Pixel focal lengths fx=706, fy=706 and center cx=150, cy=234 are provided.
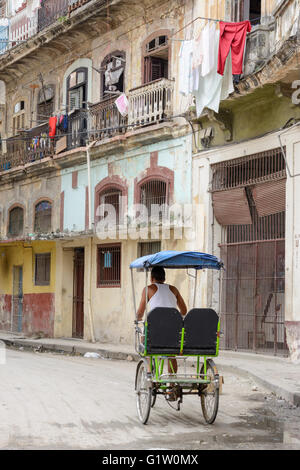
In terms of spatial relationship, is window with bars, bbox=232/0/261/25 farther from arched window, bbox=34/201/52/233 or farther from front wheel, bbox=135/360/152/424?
front wheel, bbox=135/360/152/424

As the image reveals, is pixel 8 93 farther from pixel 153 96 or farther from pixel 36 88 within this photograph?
pixel 153 96

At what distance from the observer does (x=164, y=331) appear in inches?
315

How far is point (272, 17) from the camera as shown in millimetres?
14320

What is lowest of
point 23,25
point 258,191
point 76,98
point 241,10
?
point 258,191

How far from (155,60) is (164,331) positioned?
12558 mm

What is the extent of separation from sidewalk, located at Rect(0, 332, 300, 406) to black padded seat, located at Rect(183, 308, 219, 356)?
202 cm

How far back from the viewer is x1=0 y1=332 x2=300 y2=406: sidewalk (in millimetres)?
10516

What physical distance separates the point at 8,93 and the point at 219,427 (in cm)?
2169

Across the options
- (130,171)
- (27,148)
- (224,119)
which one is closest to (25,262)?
(27,148)

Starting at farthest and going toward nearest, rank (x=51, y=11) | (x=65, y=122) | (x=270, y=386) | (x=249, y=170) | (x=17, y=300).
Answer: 1. (x=17, y=300)
2. (x=51, y=11)
3. (x=65, y=122)
4. (x=249, y=170)
5. (x=270, y=386)

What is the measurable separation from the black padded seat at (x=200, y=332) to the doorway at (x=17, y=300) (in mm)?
17069

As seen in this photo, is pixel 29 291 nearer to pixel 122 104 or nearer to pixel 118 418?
pixel 122 104

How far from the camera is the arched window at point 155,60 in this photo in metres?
18.6

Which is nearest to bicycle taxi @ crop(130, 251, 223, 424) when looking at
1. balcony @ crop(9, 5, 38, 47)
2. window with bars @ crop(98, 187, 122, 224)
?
window with bars @ crop(98, 187, 122, 224)
